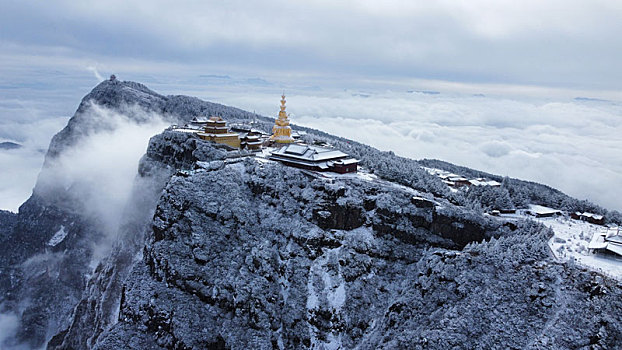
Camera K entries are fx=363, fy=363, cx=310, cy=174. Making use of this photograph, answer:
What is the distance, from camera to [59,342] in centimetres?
5334

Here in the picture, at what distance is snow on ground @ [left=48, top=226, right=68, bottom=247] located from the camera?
69.2 metres

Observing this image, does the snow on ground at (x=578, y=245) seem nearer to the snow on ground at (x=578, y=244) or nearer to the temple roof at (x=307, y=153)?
the snow on ground at (x=578, y=244)

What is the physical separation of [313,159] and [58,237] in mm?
56422

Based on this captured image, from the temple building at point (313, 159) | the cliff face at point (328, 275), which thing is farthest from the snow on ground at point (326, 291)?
the temple building at point (313, 159)

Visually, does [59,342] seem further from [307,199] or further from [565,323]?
[565,323]

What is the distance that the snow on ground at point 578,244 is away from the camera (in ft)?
94.1

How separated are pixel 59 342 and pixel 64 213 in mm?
29252

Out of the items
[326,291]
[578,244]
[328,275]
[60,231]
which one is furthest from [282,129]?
[60,231]

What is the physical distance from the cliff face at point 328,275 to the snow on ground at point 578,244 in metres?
1.70

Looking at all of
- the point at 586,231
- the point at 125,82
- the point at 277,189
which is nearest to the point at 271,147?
the point at 277,189

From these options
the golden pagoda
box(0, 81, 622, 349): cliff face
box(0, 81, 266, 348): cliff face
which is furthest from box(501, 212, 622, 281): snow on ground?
box(0, 81, 266, 348): cliff face

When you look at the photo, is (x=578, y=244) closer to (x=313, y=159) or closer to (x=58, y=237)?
(x=313, y=159)

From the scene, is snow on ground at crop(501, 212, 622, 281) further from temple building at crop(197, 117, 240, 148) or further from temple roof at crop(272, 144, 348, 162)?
temple building at crop(197, 117, 240, 148)

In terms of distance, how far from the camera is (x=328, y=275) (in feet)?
120
